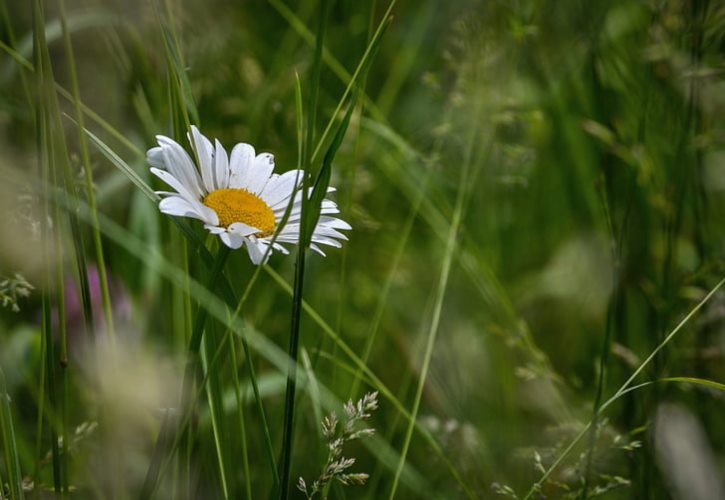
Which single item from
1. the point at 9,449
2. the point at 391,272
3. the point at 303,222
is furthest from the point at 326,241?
the point at 391,272

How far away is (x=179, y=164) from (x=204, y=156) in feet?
0.11

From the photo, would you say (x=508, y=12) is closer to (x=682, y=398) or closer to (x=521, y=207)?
(x=521, y=207)

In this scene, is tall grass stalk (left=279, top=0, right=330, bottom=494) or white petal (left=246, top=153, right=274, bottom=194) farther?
white petal (left=246, top=153, right=274, bottom=194)

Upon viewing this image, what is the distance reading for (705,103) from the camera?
1.24 metres

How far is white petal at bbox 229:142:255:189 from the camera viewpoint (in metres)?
0.58

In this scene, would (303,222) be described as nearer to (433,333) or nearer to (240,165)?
(240,165)

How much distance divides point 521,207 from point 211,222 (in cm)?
89

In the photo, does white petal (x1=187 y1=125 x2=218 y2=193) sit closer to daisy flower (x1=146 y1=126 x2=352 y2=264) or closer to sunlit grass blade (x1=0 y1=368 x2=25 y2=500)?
daisy flower (x1=146 y1=126 x2=352 y2=264)

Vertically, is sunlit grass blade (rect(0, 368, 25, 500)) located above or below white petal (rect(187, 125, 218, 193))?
below

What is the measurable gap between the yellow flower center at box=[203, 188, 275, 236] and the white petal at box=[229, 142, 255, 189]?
2cm

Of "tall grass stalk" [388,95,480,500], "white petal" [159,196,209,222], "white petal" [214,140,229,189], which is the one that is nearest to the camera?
"white petal" [159,196,209,222]

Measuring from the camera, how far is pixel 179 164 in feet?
1.69

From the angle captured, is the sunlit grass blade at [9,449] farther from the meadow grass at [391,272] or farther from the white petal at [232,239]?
the white petal at [232,239]

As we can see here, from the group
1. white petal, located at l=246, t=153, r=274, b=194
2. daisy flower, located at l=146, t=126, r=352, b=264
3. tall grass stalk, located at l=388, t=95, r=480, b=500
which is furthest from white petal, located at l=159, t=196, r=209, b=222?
tall grass stalk, located at l=388, t=95, r=480, b=500
